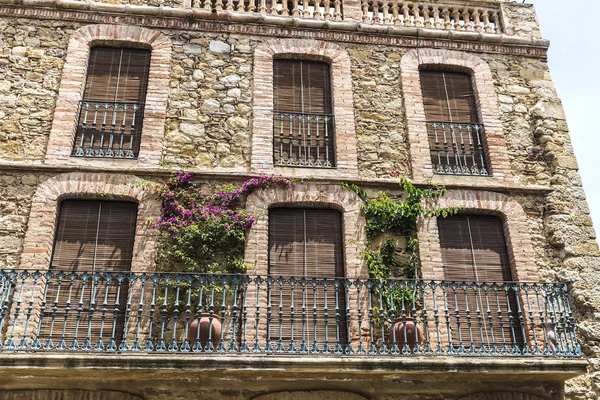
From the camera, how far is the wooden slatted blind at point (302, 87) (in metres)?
10.0

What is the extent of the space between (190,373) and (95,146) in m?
4.00

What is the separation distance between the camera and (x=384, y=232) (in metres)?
9.04

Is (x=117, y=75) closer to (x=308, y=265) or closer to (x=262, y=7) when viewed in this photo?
(x=262, y=7)

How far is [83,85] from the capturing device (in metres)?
9.70

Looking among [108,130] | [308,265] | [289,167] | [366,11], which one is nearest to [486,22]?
[366,11]

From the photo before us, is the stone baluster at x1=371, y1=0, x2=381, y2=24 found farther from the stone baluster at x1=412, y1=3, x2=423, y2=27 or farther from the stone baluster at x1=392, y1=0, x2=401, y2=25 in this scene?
the stone baluster at x1=412, y1=3, x2=423, y2=27

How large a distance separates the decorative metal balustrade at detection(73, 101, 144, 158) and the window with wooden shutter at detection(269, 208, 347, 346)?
2.56 metres

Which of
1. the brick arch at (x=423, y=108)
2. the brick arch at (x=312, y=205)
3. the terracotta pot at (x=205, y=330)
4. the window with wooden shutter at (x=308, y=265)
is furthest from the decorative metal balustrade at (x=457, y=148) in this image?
the terracotta pot at (x=205, y=330)

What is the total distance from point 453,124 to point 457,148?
17.9 inches

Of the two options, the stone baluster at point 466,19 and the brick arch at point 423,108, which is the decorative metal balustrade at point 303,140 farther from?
the stone baluster at point 466,19

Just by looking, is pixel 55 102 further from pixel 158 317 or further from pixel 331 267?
pixel 331 267

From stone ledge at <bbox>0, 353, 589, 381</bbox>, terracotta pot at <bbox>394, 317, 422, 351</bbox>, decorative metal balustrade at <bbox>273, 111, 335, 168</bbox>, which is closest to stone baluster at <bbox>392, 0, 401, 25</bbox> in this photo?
decorative metal balustrade at <bbox>273, 111, 335, 168</bbox>

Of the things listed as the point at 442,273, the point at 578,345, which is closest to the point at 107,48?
the point at 442,273

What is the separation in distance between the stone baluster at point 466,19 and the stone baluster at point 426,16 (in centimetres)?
66
